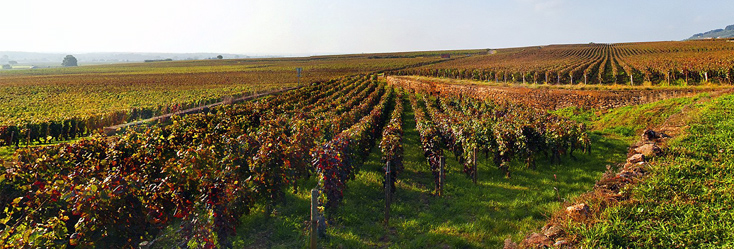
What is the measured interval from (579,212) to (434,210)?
3.00 m

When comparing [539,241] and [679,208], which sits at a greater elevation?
[679,208]

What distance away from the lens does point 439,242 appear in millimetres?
6625

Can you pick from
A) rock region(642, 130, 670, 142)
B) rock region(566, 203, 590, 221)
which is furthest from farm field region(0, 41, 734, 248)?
rock region(642, 130, 670, 142)

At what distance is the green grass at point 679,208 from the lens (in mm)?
5000

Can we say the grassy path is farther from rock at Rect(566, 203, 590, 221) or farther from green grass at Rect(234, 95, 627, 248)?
rock at Rect(566, 203, 590, 221)

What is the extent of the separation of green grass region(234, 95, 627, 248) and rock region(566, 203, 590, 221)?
523 millimetres

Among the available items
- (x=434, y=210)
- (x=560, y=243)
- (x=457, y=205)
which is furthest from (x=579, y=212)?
(x=434, y=210)

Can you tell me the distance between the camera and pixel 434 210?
26.8 feet

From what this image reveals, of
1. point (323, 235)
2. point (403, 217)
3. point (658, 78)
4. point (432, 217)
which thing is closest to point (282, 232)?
point (323, 235)

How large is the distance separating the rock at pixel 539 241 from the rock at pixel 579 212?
30.1 inches

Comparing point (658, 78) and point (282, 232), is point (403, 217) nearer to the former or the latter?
point (282, 232)

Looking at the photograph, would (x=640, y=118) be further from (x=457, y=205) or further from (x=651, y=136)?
(x=457, y=205)

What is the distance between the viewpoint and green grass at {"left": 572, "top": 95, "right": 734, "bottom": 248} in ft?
16.4

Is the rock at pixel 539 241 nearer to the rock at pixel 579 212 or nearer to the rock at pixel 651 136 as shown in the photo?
the rock at pixel 579 212
